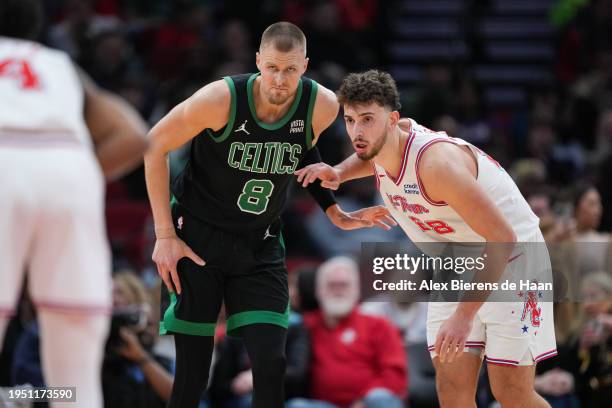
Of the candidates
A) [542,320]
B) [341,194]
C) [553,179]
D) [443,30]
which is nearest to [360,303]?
[341,194]

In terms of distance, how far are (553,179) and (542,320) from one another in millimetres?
6534

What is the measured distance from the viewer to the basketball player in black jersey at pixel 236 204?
17.0ft

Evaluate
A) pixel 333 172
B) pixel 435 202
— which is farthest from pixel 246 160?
pixel 435 202

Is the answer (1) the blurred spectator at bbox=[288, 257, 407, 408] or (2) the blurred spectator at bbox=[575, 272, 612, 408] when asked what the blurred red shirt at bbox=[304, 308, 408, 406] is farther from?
(2) the blurred spectator at bbox=[575, 272, 612, 408]

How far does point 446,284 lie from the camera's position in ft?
17.6

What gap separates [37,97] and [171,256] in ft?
5.93

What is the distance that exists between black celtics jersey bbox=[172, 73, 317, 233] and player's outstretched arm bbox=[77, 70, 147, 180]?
1.40 m

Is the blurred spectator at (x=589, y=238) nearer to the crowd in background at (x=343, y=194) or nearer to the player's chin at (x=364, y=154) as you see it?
the crowd in background at (x=343, y=194)

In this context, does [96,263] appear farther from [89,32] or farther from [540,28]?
[540,28]

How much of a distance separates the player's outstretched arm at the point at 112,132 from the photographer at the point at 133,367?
Result: 3.16 m

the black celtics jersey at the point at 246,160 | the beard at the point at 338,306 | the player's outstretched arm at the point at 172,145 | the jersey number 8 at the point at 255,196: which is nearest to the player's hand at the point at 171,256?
the player's outstretched arm at the point at 172,145

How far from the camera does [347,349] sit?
25.5 ft

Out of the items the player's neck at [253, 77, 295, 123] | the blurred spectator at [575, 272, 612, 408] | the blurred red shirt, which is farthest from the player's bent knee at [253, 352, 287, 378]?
the blurred spectator at [575, 272, 612, 408]

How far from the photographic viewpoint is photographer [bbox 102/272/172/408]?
679cm
